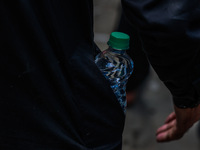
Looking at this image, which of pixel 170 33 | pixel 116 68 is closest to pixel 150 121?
pixel 116 68

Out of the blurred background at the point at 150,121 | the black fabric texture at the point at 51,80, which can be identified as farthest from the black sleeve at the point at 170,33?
the blurred background at the point at 150,121

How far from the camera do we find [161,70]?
1.22 metres

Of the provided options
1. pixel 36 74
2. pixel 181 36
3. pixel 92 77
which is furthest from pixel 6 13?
pixel 181 36

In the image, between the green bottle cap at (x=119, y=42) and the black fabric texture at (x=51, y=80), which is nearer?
the black fabric texture at (x=51, y=80)

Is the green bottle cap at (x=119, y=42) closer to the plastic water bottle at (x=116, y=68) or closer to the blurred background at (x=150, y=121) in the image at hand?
the plastic water bottle at (x=116, y=68)

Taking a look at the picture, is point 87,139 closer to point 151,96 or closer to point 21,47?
point 21,47

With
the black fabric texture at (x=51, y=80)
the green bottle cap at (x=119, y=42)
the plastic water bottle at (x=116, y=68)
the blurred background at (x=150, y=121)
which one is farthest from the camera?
the blurred background at (x=150, y=121)

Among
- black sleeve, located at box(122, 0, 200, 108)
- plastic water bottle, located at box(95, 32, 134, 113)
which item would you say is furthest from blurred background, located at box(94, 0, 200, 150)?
black sleeve, located at box(122, 0, 200, 108)

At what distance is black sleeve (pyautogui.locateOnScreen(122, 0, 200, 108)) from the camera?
41.0 inches

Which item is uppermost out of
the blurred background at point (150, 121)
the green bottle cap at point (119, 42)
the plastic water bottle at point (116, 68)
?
the green bottle cap at point (119, 42)

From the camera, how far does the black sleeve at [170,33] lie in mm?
1041

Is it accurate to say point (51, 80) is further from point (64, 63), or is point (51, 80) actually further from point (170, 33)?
point (170, 33)

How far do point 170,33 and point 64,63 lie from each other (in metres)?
0.40

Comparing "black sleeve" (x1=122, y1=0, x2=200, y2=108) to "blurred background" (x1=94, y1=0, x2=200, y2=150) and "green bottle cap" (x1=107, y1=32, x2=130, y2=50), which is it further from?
"blurred background" (x1=94, y1=0, x2=200, y2=150)
